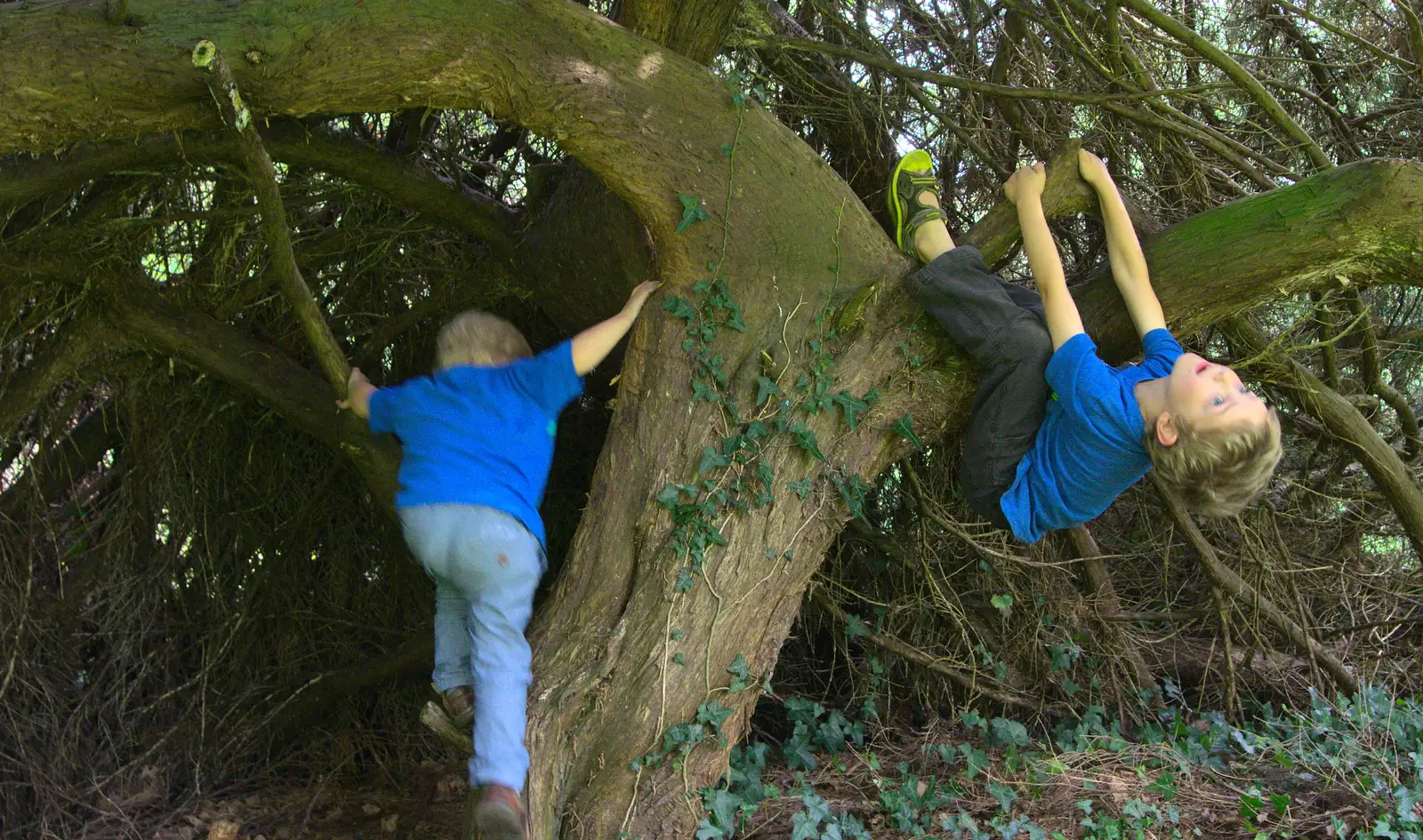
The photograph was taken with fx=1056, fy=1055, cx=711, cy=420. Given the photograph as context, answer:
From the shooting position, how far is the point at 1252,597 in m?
4.47

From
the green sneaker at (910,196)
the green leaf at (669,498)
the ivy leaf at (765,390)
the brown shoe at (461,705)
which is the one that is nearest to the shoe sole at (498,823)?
the brown shoe at (461,705)

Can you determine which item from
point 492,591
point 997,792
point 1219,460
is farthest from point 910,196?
point 997,792

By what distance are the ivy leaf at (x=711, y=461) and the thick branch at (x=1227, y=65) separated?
83.6 inches

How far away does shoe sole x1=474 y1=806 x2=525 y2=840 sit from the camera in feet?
8.52

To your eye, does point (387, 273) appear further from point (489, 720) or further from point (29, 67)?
point (489, 720)

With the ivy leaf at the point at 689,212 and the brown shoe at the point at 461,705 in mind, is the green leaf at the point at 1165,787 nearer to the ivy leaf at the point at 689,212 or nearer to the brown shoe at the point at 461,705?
the brown shoe at the point at 461,705

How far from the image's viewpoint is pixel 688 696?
305 centimetres

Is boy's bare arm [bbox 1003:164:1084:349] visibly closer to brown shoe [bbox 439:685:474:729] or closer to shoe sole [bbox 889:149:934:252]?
shoe sole [bbox 889:149:934:252]

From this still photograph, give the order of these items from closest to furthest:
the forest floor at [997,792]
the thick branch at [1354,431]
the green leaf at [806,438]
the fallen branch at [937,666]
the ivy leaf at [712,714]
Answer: the ivy leaf at [712,714] < the green leaf at [806,438] < the forest floor at [997,792] < the thick branch at [1354,431] < the fallen branch at [937,666]

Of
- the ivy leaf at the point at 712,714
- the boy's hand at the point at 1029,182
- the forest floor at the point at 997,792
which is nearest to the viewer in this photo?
the ivy leaf at the point at 712,714

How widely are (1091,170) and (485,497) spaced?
7.21 feet

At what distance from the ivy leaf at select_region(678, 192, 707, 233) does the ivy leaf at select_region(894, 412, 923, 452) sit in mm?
890

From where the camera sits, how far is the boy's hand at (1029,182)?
11.2ft

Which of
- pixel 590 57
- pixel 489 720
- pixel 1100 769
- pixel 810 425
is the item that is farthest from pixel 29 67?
pixel 1100 769
